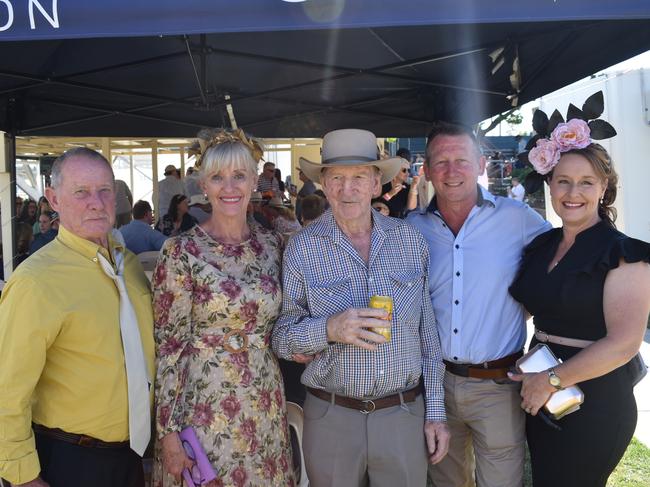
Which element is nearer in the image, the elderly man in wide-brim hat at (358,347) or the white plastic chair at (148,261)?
the elderly man in wide-brim hat at (358,347)

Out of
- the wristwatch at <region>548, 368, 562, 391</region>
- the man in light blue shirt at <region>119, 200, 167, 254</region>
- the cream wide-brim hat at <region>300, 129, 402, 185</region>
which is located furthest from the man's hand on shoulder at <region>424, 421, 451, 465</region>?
the man in light blue shirt at <region>119, 200, 167, 254</region>

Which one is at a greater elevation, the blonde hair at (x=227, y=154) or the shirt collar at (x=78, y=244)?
the blonde hair at (x=227, y=154)

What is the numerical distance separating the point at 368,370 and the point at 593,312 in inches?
37.9

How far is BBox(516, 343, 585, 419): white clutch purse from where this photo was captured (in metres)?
2.30

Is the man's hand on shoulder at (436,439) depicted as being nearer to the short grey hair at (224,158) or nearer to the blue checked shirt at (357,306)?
the blue checked shirt at (357,306)

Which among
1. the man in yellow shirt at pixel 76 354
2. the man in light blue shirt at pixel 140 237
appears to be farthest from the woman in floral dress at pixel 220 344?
the man in light blue shirt at pixel 140 237

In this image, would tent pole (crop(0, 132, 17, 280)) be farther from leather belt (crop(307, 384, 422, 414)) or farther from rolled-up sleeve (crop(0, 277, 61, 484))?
leather belt (crop(307, 384, 422, 414))

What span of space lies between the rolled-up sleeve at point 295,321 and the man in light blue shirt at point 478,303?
2.24 feet

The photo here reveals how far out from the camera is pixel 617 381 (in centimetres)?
237

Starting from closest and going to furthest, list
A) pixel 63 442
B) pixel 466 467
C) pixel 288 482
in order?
pixel 63 442 → pixel 288 482 → pixel 466 467

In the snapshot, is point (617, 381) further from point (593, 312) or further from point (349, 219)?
point (349, 219)

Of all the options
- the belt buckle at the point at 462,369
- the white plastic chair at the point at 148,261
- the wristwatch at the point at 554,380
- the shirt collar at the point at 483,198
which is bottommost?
the belt buckle at the point at 462,369

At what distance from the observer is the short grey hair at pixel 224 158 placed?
8.05 feet

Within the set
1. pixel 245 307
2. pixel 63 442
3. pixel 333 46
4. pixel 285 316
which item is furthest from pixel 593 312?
pixel 333 46
